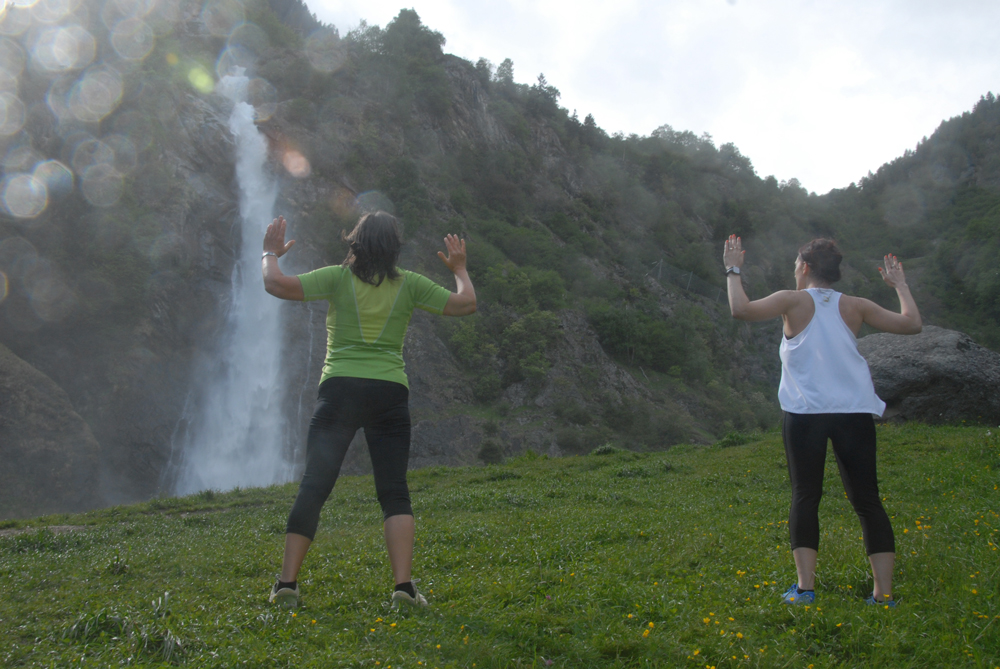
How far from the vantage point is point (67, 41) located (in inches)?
1315

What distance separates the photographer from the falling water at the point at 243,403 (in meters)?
25.1

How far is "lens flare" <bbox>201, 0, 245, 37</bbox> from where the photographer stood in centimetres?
5341

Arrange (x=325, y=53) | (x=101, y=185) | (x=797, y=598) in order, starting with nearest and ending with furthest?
(x=797, y=598) < (x=101, y=185) < (x=325, y=53)

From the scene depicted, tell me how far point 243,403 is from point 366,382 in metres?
25.9

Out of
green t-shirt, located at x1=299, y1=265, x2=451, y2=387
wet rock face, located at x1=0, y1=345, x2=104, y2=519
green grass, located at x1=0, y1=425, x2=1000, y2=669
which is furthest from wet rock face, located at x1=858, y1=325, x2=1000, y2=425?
wet rock face, located at x1=0, y1=345, x2=104, y2=519

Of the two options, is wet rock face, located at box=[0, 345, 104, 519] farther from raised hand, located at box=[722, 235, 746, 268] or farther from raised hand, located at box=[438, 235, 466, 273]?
raised hand, located at box=[722, 235, 746, 268]

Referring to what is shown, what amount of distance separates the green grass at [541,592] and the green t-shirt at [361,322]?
138cm

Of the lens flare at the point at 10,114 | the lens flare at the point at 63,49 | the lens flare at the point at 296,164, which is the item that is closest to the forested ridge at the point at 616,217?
the lens flare at the point at 296,164

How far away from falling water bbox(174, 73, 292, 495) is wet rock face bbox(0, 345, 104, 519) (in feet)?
11.1

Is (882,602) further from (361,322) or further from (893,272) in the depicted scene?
(361,322)

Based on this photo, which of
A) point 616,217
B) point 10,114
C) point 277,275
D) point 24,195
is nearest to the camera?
point 277,275

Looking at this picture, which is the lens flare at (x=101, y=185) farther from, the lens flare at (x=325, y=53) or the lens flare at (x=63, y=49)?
the lens flare at (x=325, y=53)

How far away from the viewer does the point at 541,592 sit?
397cm

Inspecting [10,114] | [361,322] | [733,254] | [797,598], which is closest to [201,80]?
[10,114]
